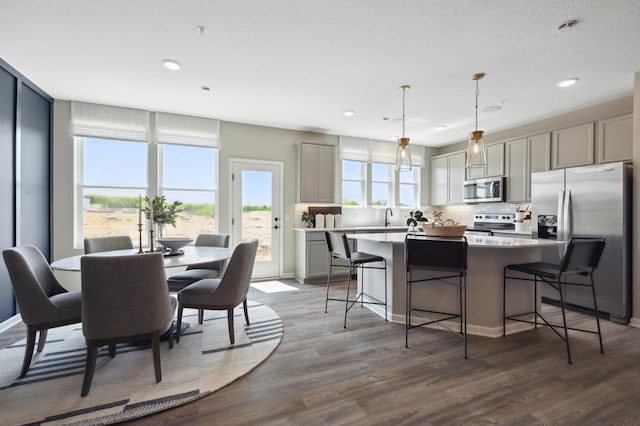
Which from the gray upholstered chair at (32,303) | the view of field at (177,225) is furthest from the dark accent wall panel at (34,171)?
the gray upholstered chair at (32,303)

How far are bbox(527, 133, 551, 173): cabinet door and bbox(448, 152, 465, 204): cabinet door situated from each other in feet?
4.15

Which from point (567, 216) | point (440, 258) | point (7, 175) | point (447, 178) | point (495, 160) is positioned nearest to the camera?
point (440, 258)

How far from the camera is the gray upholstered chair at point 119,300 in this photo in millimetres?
1885

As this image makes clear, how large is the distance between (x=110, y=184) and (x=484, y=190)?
19.3 feet

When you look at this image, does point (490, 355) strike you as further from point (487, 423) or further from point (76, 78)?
point (76, 78)

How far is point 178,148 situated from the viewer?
4777 mm

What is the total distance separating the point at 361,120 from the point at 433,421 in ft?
13.6

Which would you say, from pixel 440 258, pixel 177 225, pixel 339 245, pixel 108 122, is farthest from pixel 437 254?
pixel 108 122

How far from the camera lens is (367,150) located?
6.09m

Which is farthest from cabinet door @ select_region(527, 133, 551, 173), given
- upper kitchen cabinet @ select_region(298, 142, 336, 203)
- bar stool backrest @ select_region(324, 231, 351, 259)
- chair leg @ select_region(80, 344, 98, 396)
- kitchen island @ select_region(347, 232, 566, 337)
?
chair leg @ select_region(80, 344, 98, 396)

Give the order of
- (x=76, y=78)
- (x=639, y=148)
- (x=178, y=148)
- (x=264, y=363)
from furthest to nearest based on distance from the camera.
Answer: (x=178, y=148) → (x=76, y=78) → (x=639, y=148) → (x=264, y=363)

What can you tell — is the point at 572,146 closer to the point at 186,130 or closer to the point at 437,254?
the point at 437,254

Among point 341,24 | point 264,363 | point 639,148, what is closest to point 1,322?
point 264,363

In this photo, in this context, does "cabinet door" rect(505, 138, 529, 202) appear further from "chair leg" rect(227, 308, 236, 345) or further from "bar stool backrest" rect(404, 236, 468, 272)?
"chair leg" rect(227, 308, 236, 345)
